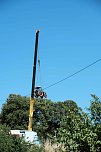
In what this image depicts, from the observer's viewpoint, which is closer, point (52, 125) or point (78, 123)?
point (78, 123)

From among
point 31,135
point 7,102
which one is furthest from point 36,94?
point 7,102

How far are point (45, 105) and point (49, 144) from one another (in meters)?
34.8

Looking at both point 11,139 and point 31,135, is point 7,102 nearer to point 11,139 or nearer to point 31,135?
point 31,135

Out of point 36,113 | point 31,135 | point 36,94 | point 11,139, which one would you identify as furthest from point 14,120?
point 11,139

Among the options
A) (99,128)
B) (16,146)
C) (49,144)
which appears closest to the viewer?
(99,128)

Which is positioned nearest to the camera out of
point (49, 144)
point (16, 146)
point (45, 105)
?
point (16, 146)

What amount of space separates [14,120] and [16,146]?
39.8 metres

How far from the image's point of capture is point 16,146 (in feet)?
50.4

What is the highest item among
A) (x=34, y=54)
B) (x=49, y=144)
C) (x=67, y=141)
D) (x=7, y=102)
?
(x=7, y=102)

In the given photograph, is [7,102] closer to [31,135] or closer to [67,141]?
[31,135]

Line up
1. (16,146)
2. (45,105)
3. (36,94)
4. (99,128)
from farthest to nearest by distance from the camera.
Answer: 1. (45,105)
2. (36,94)
3. (16,146)
4. (99,128)

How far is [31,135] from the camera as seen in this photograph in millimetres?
19797

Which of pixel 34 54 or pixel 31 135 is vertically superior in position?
pixel 34 54

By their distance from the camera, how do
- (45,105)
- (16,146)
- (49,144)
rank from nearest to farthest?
(16,146) < (49,144) < (45,105)
